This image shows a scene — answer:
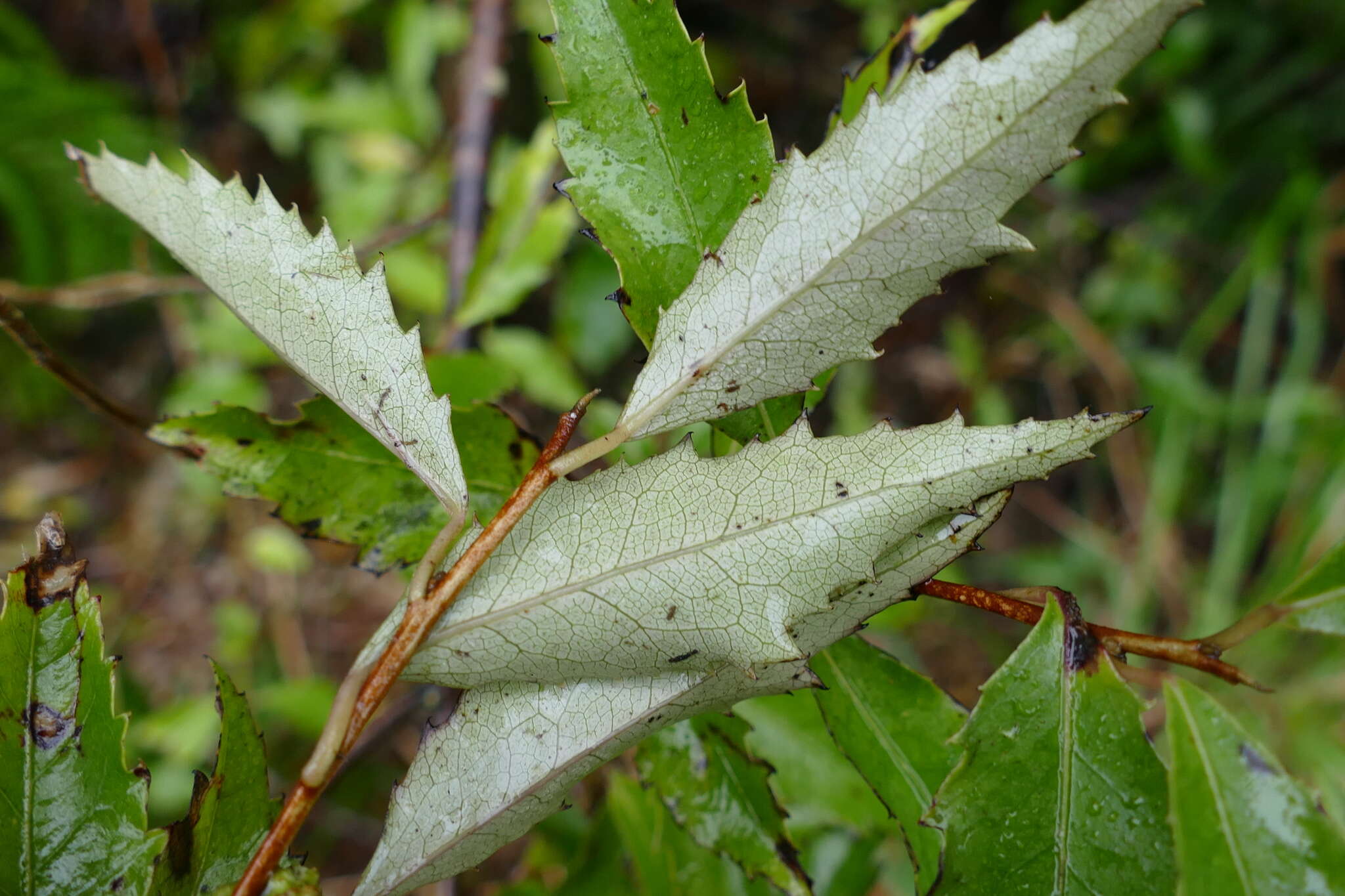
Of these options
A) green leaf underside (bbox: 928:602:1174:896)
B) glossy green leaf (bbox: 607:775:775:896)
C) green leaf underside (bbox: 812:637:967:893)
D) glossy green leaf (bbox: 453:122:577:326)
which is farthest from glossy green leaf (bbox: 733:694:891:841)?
glossy green leaf (bbox: 453:122:577:326)

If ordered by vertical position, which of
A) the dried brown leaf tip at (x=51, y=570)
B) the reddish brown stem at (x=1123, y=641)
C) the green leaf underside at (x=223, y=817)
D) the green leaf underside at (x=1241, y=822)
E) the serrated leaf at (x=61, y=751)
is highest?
the dried brown leaf tip at (x=51, y=570)

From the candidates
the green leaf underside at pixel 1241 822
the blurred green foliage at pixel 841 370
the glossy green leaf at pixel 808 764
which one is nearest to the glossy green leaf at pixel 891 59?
the green leaf underside at pixel 1241 822

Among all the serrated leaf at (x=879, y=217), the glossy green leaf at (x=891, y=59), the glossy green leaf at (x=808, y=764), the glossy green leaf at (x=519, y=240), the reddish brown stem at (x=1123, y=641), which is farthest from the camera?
the glossy green leaf at (x=519, y=240)

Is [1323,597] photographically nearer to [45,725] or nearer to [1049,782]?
[1049,782]

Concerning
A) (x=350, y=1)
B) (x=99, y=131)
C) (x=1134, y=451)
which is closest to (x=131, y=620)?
(x=99, y=131)

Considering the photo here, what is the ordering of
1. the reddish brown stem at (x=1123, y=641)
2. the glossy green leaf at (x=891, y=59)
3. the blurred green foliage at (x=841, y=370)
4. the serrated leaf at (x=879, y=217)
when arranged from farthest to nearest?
the blurred green foliage at (x=841, y=370)
the glossy green leaf at (x=891, y=59)
the reddish brown stem at (x=1123, y=641)
the serrated leaf at (x=879, y=217)

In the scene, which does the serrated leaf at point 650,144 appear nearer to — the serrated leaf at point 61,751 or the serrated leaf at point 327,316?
the serrated leaf at point 327,316

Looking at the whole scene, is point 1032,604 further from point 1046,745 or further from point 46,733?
point 46,733
